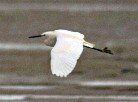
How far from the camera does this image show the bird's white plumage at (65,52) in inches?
43.4

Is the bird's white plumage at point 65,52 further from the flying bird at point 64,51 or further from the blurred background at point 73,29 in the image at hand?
the blurred background at point 73,29

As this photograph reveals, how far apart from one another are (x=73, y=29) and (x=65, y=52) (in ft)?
1.36

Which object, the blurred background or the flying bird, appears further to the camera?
the blurred background

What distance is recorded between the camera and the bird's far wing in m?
1.10

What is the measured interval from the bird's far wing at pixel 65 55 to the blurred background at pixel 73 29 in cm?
38

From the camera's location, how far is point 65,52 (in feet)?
3.80

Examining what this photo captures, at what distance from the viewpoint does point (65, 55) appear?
1150 millimetres

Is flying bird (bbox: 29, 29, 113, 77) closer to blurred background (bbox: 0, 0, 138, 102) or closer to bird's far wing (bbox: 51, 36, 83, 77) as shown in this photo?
bird's far wing (bbox: 51, 36, 83, 77)

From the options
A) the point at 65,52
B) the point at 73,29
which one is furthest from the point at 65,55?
the point at 73,29

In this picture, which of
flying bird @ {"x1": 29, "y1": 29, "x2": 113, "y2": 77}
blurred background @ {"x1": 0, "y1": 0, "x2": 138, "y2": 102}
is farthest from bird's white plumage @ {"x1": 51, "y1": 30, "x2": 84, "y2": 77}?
blurred background @ {"x1": 0, "y1": 0, "x2": 138, "y2": 102}

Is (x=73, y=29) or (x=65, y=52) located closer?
(x=65, y=52)

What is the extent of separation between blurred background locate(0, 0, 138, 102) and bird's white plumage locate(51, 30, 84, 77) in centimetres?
35

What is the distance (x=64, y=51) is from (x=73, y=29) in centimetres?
41

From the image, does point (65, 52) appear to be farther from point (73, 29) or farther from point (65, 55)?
point (73, 29)
